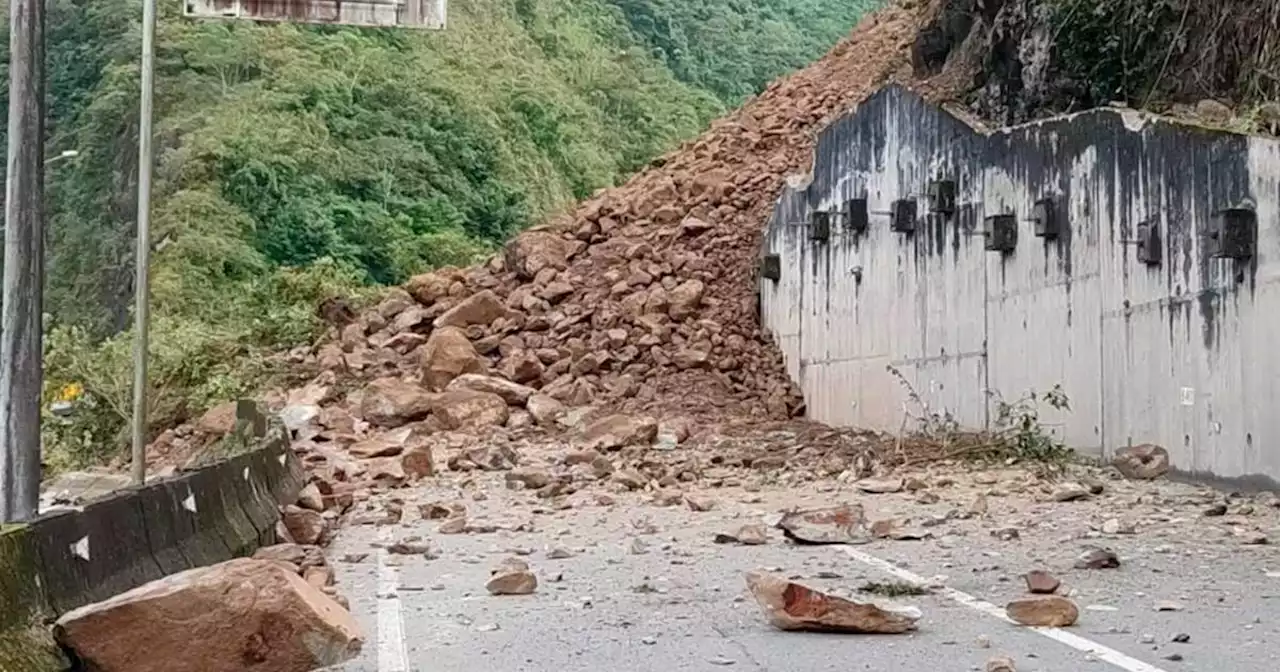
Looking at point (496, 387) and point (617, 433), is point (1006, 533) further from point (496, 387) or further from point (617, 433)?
point (496, 387)

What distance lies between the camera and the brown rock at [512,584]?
9125 mm

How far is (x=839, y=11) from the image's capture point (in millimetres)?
78688

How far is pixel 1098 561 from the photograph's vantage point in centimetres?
953

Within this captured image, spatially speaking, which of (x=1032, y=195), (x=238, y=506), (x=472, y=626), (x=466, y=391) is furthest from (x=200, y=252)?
(x=472, y=626)

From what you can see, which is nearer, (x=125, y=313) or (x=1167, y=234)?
(x=1167, y=234)

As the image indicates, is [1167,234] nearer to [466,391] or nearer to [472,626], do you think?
[472,626]

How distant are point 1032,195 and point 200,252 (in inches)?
1333

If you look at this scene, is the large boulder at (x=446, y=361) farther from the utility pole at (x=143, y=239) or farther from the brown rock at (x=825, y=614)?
the brown rock at (x=825, y=614)

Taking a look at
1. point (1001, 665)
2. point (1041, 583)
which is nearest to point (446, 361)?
point (1041, 583)

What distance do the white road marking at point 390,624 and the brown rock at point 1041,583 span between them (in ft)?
11.1

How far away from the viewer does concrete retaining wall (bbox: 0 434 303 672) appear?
5.79m

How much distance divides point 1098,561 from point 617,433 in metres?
12.0

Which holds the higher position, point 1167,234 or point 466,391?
point 1167,234

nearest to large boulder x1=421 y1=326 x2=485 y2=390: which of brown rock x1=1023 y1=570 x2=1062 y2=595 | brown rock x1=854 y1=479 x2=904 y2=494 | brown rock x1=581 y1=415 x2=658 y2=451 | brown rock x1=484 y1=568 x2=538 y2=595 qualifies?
brown rock x1=581 y1=415 x2=658 y2=451
